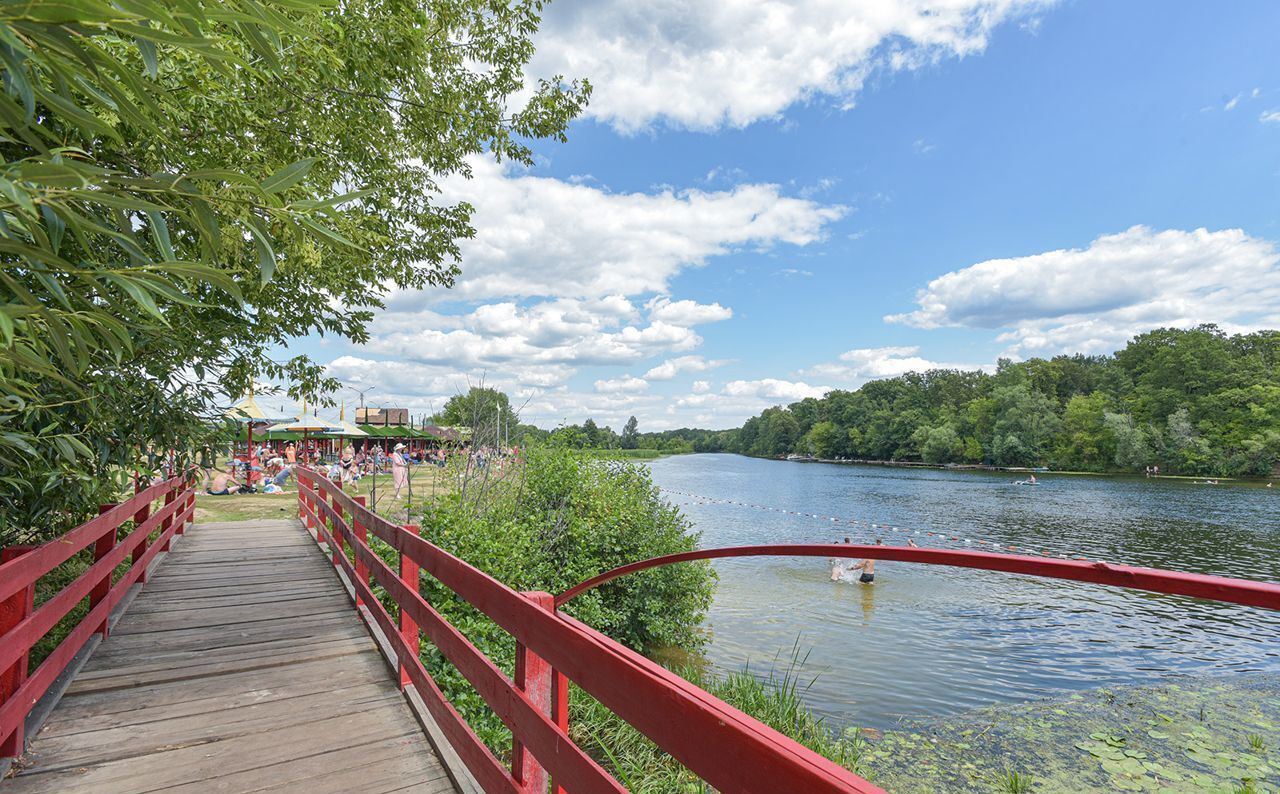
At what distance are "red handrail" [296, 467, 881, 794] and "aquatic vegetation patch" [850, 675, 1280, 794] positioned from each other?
5614 millimetres

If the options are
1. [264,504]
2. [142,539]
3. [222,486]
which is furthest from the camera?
[222,486]

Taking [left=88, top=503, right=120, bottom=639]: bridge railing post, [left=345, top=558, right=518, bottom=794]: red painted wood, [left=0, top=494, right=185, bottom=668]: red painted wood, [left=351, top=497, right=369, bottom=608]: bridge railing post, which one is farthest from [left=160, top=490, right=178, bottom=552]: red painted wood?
[left=345, top=558, right=518, bottom=794]: red painted wood

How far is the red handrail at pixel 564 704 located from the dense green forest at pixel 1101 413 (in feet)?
245

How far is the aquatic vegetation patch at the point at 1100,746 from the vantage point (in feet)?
21.9

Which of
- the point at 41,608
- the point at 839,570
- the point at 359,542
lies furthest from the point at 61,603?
the point at 839,570

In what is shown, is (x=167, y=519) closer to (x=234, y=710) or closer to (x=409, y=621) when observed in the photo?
(x=234, y=710)

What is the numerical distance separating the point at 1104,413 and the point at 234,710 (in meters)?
87.7

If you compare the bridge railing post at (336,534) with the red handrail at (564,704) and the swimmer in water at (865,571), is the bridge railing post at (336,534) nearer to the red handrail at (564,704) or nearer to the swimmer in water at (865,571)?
the red handrail at (564,704)

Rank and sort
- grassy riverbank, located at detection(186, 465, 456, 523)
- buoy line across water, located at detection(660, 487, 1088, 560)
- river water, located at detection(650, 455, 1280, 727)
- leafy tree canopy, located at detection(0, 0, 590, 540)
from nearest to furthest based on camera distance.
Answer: leafy tree canopy, located at detection(0, 0, 590, 540), river water, located at detection(650, 455, 1280, 727), grassy riverbank, located at detection(186, 465, 456, 523), buoy line across water, located at detection(660, 487, 1088, 560)

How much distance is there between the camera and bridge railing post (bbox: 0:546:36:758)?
8.24 feet

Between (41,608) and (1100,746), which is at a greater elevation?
(41,608)

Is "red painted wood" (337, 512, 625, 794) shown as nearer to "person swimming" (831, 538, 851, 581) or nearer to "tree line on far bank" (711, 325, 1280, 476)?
"person swimming" (831, 538, 851, 581)

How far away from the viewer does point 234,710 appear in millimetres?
3275

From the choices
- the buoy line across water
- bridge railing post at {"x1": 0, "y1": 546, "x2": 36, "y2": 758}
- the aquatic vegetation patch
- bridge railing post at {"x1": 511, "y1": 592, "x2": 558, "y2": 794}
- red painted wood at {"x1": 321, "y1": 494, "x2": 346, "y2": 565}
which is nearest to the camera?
bridge railing post at {"x1": 511, "y1": 592, "x2": 558, "y2": 794}
